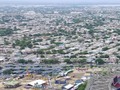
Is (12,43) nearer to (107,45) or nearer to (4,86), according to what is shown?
(107,45)

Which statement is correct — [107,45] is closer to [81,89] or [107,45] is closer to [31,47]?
[31,47]

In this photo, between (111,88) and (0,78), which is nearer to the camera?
(111,88)

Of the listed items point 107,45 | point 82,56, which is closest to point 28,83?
point 82,56

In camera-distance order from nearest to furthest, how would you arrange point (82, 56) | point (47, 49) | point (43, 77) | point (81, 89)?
1. point (81, 89)
2. point (43, 77)
3. point (82, 56)
4. point (47, 49)

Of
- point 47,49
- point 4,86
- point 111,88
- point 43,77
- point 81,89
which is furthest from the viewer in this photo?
point 47,49

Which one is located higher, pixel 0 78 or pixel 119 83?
pixel 119 83

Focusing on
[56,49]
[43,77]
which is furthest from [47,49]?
[43,77]

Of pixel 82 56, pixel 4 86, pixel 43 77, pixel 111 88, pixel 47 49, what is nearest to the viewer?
pixel 111 88

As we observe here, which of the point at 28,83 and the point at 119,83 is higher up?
the point at 119,83

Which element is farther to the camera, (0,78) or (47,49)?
(47,49)
